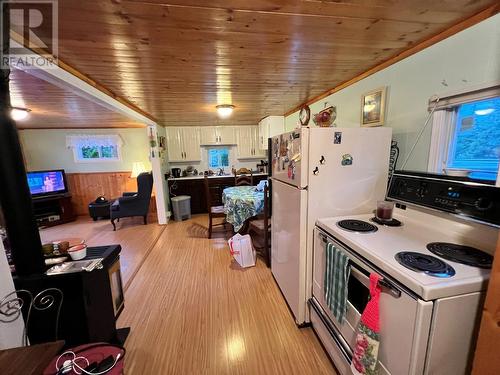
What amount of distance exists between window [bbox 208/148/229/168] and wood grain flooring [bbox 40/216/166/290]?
207 cm

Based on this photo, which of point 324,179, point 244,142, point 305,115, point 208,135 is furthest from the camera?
point 244,142

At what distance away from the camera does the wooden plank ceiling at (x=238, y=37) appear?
1074 mm

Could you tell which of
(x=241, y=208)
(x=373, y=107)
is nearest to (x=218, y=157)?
(x=241, y=208)

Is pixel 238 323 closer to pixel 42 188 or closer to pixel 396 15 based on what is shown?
pixel 396 15

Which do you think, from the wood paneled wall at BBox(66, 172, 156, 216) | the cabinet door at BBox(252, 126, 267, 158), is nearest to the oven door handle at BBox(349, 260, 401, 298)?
the cabinet door at BBox(252, 126, 267, 158)

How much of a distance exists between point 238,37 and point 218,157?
169 inches

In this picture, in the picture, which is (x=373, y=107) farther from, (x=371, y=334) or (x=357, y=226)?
(x=371, y=334)

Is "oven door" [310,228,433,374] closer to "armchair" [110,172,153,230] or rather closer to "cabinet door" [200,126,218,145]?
"armchair" [110,172,153,230]

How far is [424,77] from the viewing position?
1.47 meters

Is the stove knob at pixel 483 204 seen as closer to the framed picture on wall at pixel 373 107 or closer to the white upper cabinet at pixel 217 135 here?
the framed picture on wall at pixel 373 107

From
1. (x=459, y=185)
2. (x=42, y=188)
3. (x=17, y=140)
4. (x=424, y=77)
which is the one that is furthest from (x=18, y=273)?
(x=42, y=188)

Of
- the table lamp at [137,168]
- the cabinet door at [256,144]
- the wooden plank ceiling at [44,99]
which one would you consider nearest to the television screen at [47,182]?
the wooden plank ceiling at [44,99]

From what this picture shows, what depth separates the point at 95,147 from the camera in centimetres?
515

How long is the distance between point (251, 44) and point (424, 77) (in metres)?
1.23
